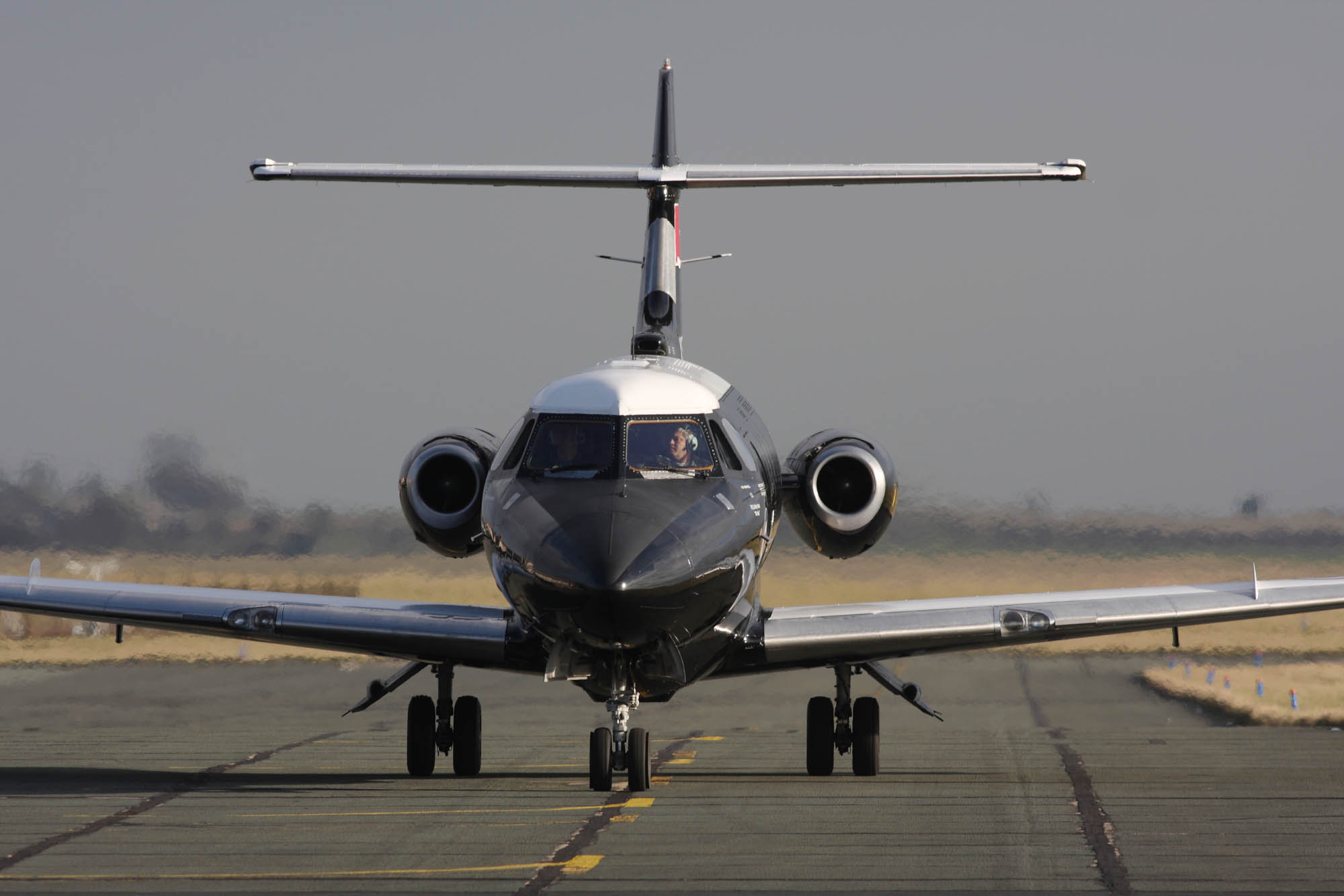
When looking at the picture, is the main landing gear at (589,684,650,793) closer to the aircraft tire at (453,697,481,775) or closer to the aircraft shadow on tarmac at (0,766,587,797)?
the aircraft shadow on tarmac at (0,766,587,797)

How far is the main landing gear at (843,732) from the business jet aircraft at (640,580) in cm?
2

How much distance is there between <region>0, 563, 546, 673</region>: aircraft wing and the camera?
1631 cm

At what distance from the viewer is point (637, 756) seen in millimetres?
14820

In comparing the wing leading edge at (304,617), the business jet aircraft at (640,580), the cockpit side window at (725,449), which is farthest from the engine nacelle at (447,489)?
the cockpit side window at (725,449)

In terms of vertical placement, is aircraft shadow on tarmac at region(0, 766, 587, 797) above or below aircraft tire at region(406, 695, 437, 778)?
below

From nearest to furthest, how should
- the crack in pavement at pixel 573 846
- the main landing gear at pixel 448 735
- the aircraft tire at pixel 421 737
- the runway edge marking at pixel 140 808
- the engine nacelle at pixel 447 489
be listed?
the crack in pavement at pixel 573 846
the runway edge marking at pixel 140 808
the engine nacelle at pixel 447 489
the aircraft tire at pixel 421 737
the main landing gear at pixel 448 735

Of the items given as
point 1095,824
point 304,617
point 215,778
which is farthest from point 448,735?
point 1095,824

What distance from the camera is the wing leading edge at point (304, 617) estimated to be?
16.3 meters

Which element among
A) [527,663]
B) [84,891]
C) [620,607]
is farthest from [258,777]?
[84,891]

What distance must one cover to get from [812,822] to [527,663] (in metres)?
3.73

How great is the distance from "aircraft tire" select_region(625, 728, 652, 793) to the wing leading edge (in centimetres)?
174

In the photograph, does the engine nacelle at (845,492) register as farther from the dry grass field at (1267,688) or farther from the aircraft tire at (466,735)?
the dry grass field at (1267,688)

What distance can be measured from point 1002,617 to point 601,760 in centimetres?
433

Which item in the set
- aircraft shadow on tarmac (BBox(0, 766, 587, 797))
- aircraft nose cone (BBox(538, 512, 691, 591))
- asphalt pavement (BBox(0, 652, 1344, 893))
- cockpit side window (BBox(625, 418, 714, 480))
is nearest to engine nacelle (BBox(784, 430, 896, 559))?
asphalt pavement (BBox(0, 652, 1344, 893))
